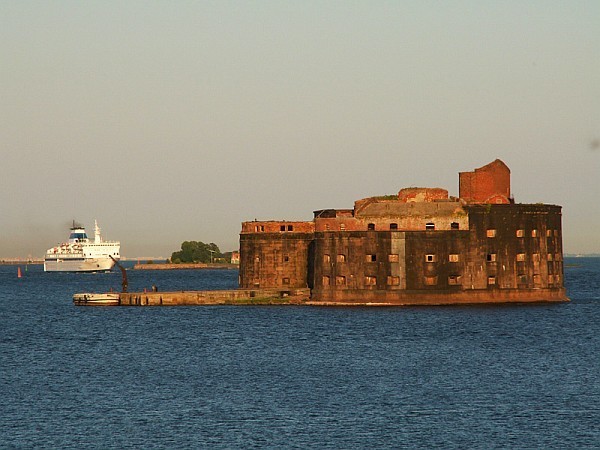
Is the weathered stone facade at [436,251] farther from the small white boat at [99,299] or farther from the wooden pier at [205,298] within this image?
the small white boat at [99,299]

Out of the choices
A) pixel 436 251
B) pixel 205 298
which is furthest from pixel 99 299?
pixel 436 251

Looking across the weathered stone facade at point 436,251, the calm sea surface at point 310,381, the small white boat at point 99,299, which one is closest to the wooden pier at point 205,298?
the small white boat at point 99,299

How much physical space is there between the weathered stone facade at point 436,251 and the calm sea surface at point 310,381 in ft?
6.94

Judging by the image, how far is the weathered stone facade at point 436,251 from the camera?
84938mm

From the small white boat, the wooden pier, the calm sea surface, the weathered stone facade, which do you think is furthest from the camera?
the small white boat

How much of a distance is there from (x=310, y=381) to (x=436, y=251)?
3635 centimetres

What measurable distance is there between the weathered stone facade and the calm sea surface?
211cm

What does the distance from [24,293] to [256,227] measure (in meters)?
55.1

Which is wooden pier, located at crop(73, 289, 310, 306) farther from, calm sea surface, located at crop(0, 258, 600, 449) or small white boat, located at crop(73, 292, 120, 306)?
calm sea surface, located at crop(0, 258, 600, 449)

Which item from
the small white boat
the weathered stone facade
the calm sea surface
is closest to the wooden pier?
the small white boat

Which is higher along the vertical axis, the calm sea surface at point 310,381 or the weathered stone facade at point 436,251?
the weathered stone facade at point 436,251

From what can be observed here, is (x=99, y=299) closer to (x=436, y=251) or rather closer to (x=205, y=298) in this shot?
(x=205, y=298)

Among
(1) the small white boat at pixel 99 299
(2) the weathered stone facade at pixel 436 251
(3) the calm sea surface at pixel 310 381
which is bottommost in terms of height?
(3) the calm sea surface at pixel 310 381

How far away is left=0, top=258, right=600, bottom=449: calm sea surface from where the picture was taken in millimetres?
38844
